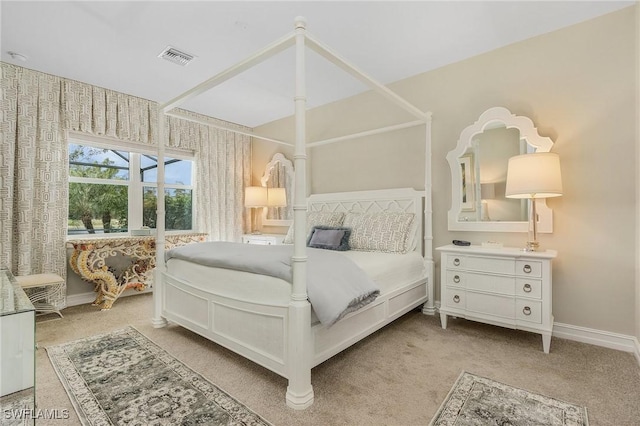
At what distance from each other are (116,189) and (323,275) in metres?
3.58

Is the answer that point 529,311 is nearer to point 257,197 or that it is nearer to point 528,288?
point 528,288

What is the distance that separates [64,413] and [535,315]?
10.1 feet

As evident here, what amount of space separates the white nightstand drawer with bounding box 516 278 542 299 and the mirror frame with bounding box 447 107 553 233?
60 centimetres

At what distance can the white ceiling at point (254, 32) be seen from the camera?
2359 mm

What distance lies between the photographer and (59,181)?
3.48 metres

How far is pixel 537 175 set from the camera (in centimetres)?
237

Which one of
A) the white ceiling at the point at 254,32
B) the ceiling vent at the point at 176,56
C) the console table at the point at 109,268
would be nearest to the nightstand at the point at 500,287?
the white ceiling at the point at 254,32

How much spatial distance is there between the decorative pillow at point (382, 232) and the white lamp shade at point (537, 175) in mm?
1054

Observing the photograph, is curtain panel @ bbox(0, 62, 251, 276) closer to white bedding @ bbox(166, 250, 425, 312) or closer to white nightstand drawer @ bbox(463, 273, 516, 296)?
white bedding @ bbox(166, 250, 425, 312)

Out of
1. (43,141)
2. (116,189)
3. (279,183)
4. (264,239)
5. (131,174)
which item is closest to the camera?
(43,141)

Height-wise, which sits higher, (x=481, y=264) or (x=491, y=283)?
(x=481, y=264)

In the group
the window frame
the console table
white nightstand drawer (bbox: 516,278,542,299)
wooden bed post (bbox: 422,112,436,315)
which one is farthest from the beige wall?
the window frame

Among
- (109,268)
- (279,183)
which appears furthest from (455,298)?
(109,268)

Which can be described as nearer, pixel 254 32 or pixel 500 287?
pixel 500 287
